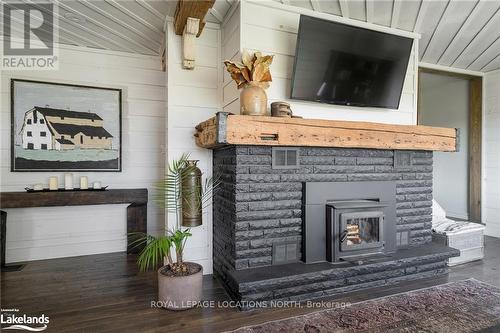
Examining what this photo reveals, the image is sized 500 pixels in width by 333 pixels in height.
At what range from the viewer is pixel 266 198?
2.51m

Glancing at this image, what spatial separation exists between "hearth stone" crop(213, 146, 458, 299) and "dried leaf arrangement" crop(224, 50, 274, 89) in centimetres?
55

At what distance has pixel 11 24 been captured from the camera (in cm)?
310

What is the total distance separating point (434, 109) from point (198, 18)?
487cm

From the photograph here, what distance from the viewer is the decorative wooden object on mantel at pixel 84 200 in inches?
123

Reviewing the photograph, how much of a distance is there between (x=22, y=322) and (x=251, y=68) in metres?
2.48

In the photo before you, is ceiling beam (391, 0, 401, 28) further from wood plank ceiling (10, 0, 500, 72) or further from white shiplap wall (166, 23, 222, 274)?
white shiplap wall (166, 23, 222, 274)

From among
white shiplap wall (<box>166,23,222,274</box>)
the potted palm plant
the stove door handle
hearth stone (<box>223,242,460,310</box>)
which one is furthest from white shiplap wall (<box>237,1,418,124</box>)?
hearth stone (<box>223,242,460,310</box>)

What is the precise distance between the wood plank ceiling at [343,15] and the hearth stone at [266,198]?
1.33 m

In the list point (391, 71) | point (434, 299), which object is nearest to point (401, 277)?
point (434, 299)

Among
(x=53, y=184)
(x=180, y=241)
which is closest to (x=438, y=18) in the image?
(x=180, y=241)

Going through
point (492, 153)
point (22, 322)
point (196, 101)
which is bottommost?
point (22, 322)

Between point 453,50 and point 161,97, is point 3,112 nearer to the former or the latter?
point 161,97

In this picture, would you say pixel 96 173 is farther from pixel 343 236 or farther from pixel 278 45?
pixel 343 236

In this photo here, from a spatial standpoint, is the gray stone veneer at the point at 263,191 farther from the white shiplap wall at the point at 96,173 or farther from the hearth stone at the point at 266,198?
the white shiplap wall at the point at 96,173
